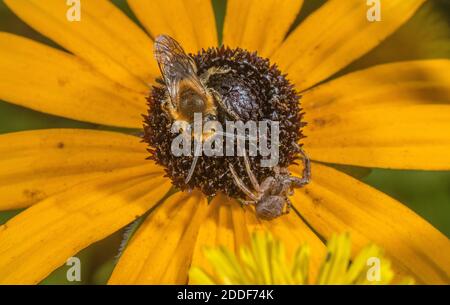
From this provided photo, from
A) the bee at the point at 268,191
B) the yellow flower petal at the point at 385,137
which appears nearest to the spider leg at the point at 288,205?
the bee at the point at 268,191

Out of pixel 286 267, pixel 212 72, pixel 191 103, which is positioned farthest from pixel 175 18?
pixel 286 267

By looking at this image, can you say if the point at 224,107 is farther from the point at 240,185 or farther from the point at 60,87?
the point at 60,87

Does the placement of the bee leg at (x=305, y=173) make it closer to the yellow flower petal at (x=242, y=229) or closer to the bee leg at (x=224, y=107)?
the yellow flower petal at (x=242, y=229)

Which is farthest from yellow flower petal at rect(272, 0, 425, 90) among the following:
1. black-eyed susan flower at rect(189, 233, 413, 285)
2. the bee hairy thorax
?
black-eyed susan flower at rect(189, 233, 413, 285)

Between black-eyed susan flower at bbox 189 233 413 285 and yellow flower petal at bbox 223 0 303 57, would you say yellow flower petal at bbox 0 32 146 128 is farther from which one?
black-eyed susan flower at bbox 189 233 413 285

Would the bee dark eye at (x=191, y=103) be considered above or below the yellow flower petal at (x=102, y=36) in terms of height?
below
